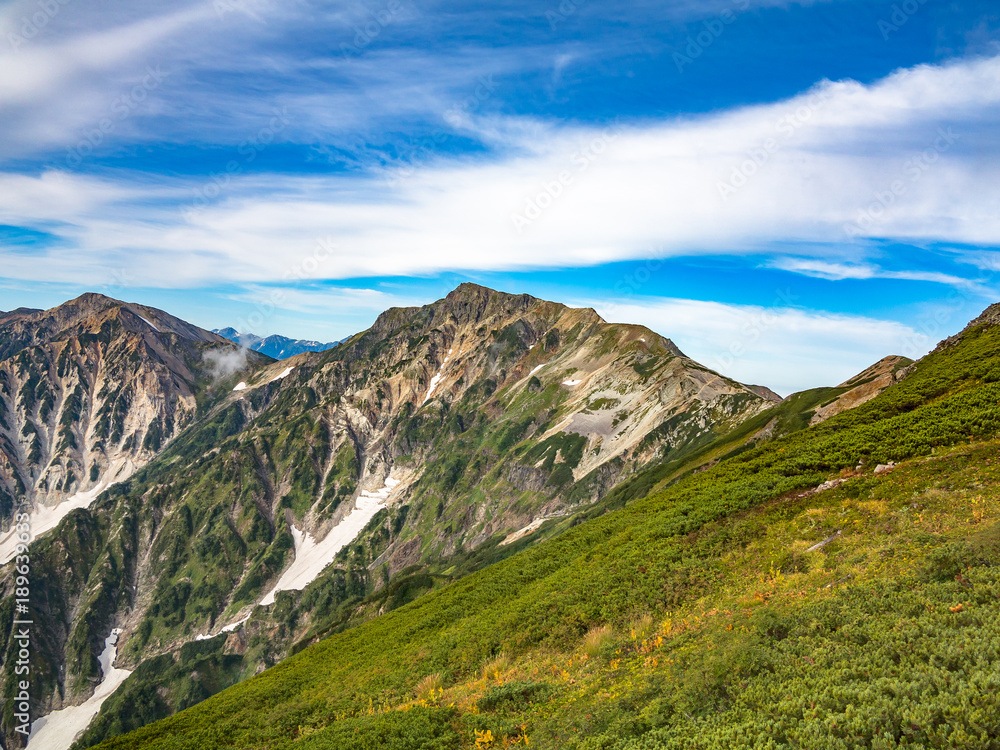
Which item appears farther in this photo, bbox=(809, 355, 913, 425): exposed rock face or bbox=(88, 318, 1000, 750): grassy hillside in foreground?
bbox=(809, 355, 913, 425): exposed rock face

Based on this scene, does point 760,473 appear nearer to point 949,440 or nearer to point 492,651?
point 949,440

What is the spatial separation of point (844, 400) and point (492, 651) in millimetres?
66304

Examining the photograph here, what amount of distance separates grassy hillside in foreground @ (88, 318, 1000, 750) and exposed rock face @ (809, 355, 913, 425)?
1728 centimetres

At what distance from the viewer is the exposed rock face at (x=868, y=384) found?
6431 cm

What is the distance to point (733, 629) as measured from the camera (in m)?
20.9

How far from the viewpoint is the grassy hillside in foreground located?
14062 millimetres

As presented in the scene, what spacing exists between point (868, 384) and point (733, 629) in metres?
67.1

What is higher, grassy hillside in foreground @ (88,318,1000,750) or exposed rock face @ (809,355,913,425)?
Answer: exposed rock face @ (809,355,913,425)

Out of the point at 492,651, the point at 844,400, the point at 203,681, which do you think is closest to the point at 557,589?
the point at 492,651

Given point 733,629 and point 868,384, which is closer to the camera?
point 733,629

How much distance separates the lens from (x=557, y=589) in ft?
113

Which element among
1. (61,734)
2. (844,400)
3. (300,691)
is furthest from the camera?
(61,734)

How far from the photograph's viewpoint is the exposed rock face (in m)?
64.3

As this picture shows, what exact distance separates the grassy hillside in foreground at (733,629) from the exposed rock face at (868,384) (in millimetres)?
17282
